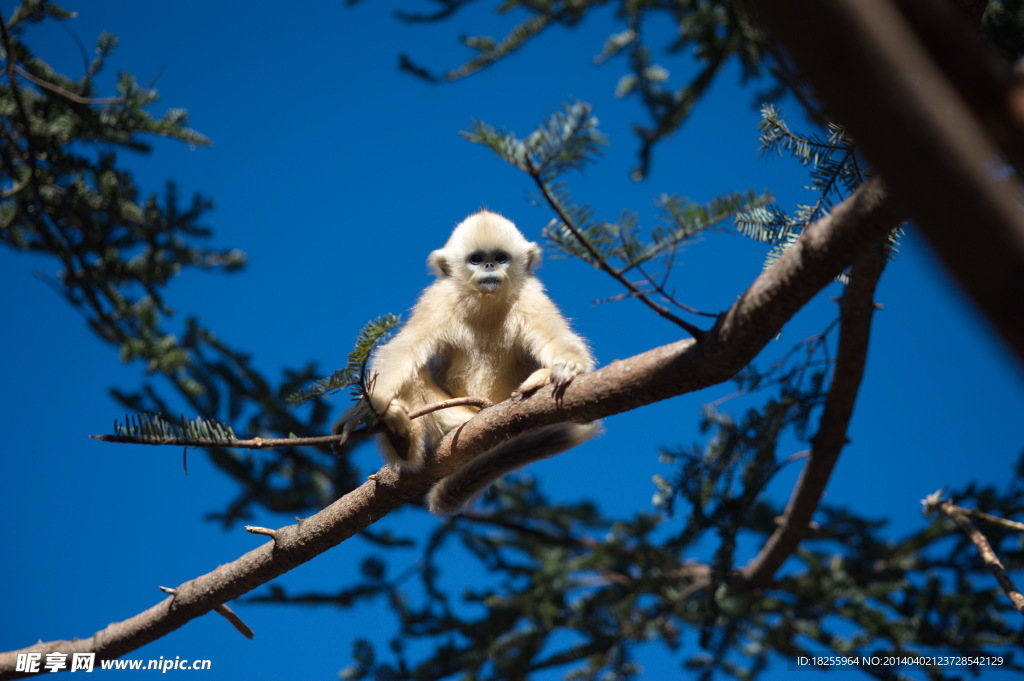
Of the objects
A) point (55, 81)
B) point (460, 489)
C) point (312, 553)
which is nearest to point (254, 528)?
point (312, 553)

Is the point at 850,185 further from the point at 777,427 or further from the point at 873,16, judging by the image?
the point at 777,427

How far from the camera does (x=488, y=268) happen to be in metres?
3.38

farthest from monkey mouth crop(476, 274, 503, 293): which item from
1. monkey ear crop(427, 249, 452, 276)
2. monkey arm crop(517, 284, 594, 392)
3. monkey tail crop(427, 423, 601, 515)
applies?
monkey tail crop(427, 423, 601, 515)

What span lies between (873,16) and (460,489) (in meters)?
2.27

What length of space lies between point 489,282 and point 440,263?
0.48 meters

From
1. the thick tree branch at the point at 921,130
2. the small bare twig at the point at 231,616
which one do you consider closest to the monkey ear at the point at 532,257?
the small bare twig at the point at 231,616

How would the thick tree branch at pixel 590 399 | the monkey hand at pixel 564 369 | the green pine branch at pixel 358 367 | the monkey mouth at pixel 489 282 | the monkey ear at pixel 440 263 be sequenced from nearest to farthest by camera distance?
the thick tree branch at pixel 590 399
the green pine branch at pixel 358 367
the monkey hand at pixel 564 369
the monkey mouth at pixel 489 282
the monkey ear at pixel 440 263

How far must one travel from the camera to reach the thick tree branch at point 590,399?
1463 millimetres

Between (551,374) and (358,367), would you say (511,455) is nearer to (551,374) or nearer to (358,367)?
(551,374)

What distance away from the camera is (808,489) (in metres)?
3.71

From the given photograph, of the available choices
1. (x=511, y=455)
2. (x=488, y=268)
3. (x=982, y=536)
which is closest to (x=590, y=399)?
→ (x=511, y=455)

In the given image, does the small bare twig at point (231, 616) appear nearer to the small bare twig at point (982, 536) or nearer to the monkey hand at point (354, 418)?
the monkey hand at point (354, 418)

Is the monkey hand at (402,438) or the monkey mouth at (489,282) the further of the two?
the monkey mouth at (489,282)

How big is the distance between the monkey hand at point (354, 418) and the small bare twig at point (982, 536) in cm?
218
